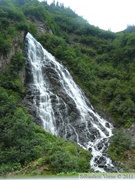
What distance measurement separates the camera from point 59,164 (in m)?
14.1

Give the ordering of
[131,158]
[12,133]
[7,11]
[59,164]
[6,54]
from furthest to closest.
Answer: [7,11] < [6,54] < [131,158] < [12,133] < [59,164]

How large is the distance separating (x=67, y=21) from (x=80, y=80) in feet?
84.1

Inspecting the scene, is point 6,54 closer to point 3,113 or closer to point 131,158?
point 3,113

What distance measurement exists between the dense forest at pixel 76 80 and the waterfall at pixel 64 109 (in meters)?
1.15

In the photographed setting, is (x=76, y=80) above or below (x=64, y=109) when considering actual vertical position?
Answer: above

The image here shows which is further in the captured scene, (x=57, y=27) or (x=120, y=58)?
(x=57, y=27)

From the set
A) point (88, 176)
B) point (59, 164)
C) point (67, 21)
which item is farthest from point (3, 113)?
point (67, 21)

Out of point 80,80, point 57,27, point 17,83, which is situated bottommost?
point 17,83

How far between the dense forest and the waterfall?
45.4 inches

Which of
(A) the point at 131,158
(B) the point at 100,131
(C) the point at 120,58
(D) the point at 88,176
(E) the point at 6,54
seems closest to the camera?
(D) the point at 88,176

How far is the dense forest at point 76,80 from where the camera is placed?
600 inches

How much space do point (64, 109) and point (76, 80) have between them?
9259 mm

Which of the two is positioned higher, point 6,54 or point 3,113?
point 6,54

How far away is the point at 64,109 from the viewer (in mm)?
26188
